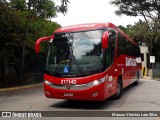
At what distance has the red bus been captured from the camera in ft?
35.9

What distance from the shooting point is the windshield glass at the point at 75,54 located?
36.5 feet

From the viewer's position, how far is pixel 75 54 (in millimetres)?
11438

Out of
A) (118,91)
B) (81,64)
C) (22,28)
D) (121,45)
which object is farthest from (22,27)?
(81,64)

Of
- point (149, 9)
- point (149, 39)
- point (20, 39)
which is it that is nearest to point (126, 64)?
point (20, 39)

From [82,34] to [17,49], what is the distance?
36.8 ft

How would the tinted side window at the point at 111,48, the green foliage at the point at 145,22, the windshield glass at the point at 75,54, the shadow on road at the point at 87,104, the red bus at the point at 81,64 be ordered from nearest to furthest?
the red bus at the point at 81,64 → the windshield glass at the point at 75,54 → the shadow on road at the point at 87,104 → the tinted side window at the point at 111,48 → the green foliage at the point at 145,22

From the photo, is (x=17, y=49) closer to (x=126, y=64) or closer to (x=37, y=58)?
(x=37, y=58)

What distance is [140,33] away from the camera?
40.6m

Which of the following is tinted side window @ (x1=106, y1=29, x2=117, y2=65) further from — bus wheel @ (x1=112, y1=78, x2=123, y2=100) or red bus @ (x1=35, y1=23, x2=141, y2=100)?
bus wheel @ (x1=112, y1=78, x2=123, y2=100)

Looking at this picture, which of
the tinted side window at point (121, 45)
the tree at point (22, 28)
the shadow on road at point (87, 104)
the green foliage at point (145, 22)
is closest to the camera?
the shadow on road at point (87, 104)

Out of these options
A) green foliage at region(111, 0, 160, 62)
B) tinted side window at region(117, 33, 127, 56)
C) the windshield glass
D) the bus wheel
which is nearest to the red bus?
the windshield glass

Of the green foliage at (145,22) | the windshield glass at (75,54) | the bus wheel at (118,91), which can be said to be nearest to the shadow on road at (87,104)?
the bus wheel at (118,91)

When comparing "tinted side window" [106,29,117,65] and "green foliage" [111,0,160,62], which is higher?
"green foliage" [111,0,160,62]

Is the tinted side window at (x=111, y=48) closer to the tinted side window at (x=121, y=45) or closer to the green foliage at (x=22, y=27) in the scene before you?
the tinted side window at (x=121, y=45)
